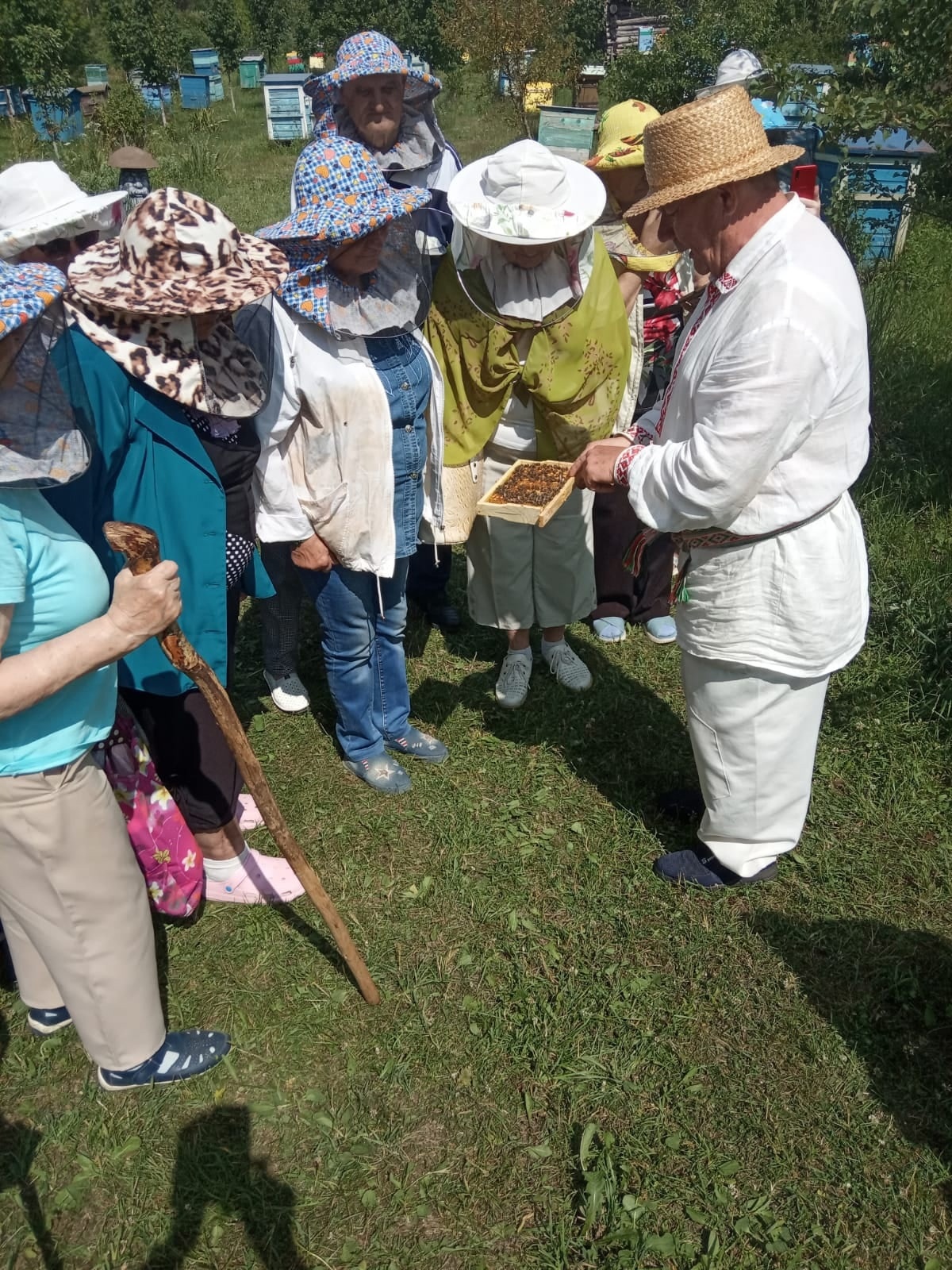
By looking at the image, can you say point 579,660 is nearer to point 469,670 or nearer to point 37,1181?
point 469,670

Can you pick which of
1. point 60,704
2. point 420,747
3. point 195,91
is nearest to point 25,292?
point 60,704

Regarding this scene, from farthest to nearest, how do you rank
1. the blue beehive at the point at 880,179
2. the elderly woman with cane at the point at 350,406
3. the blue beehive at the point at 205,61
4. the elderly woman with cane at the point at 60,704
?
the blue beehive at the point at 205,61 → the blue beehive at the point at 880,179 → the elderly woman with cane at the point at 350,406 → the elderly woman with cane at the point at 60,704

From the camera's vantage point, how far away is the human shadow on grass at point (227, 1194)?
241 cm

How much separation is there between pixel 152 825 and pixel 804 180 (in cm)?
373

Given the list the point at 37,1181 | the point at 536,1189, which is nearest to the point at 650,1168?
the point at 536,1189

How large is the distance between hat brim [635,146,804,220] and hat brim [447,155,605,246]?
0.86 m

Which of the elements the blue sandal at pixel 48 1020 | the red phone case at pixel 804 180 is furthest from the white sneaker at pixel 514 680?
the red phone case at pixel 804 180

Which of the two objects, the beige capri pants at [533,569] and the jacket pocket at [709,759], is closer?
the jacket pocket at [709,759]

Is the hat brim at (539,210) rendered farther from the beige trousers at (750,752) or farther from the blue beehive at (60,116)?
the blue beehive at (60,116)

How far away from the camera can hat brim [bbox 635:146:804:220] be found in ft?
7.72

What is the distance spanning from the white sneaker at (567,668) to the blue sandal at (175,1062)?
2330 millimetres

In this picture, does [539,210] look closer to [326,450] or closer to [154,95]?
[326,450]

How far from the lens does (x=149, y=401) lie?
8.07ft

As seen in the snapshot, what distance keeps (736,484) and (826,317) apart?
477 mm
